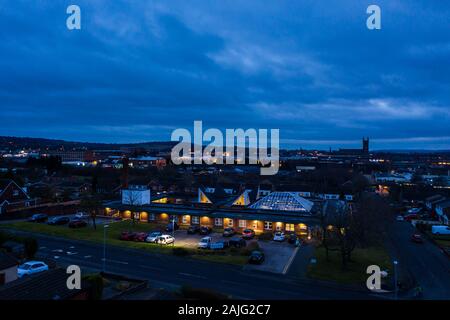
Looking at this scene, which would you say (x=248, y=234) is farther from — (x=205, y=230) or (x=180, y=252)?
(x=180, y=252)

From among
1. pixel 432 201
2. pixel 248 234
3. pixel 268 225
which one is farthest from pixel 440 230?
pixel 248 234

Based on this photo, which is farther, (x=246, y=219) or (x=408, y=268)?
(x=246, y=219)

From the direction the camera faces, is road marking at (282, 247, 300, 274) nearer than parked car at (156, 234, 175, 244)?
Yes

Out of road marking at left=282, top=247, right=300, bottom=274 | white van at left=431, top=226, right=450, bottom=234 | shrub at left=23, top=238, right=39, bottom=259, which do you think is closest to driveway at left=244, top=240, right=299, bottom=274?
road marking at left=282, top=247, right=300, bottom=274

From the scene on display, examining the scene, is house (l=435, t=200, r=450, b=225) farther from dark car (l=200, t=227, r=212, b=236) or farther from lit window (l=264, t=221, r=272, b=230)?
dark car (l=200, t=227, r=212, b=236)

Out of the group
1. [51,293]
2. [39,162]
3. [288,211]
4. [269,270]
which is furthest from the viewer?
[39,162]

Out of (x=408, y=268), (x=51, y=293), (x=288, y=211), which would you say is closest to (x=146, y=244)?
(x=51, y=293)
